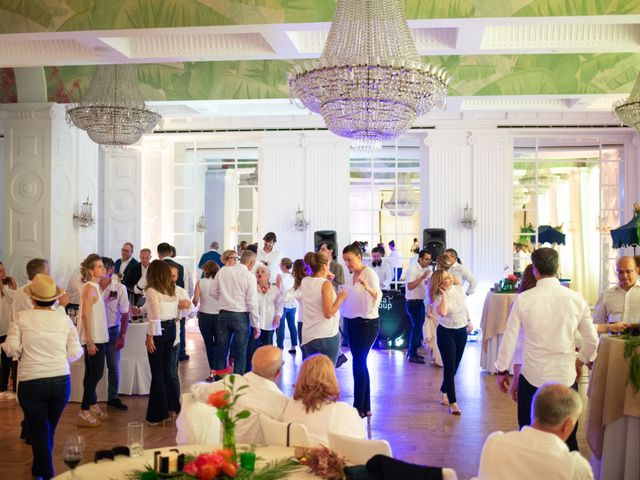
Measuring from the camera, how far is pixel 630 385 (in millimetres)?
4500

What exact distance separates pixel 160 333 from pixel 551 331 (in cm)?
362

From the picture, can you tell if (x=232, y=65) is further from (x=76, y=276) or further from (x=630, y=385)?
(x=630, y=385)

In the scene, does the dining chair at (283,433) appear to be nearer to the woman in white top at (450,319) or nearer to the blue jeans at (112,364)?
the woman in white top at (450,319)

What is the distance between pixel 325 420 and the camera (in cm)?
372

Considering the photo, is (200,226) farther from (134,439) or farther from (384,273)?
(134,439)

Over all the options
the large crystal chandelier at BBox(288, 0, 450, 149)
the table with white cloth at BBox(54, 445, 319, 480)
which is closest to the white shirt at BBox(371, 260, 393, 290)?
the large crystal chandelier at BBox(288, 0, 450, 149)

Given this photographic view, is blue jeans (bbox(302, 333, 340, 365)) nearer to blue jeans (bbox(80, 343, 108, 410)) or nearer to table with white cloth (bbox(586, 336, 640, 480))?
blue jeans (bbox(80, 343, 108, 410))

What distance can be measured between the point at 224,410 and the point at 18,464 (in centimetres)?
358

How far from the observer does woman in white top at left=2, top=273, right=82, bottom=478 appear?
195 inches

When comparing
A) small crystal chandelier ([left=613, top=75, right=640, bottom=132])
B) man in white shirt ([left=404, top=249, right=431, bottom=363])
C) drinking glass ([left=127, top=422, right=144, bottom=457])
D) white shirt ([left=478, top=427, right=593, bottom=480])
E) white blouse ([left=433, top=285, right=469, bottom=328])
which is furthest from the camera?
man in white shirt ([left=404, top=249, right=431, bottom=363])

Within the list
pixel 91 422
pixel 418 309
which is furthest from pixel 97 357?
pixel 418 309

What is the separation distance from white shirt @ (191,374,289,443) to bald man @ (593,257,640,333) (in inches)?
113

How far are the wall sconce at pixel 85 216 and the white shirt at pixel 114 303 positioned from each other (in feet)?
16.8

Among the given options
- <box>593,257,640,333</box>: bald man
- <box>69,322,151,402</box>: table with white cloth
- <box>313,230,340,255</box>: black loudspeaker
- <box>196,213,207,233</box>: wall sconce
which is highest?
<box>196,213,207,233</box>: wall sconce
